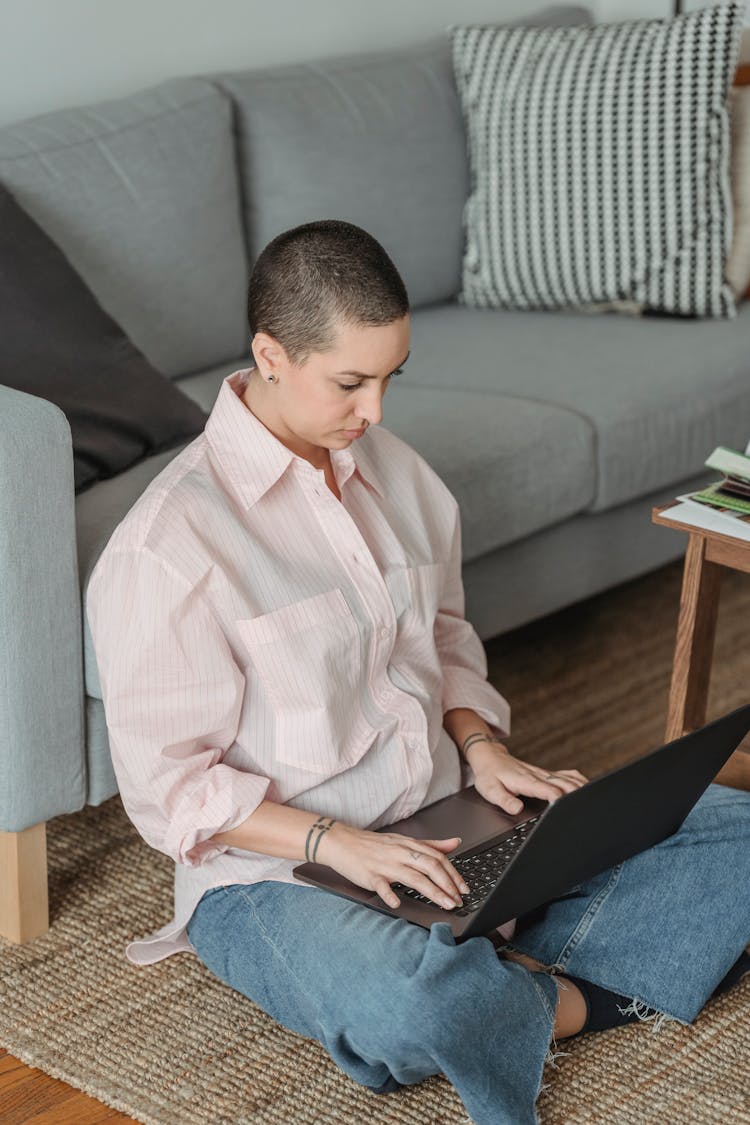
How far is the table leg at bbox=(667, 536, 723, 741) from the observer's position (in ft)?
5.79

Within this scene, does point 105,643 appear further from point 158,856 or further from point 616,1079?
point 616,1079

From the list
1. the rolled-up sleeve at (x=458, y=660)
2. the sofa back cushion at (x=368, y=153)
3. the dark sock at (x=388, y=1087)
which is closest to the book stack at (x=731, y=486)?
the rolled-up sleeve at (x=458, y=660)

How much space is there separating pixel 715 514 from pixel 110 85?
4.66 ft

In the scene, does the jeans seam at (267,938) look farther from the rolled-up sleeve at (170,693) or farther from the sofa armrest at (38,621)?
the sofa armrest at (38,621)

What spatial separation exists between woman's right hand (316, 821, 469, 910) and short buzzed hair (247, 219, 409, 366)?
46 centimetres

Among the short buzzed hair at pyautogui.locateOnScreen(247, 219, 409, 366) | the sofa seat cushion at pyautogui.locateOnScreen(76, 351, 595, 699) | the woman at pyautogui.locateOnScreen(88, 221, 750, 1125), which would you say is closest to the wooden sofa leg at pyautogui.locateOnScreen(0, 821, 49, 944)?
the woman at pyautogui.locateOnScreen(88, 221, 750, 1125)

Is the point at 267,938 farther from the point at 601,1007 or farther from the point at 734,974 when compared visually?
the point at 734,974

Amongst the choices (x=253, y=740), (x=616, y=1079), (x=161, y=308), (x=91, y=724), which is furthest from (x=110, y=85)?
(x=616, y=1079)

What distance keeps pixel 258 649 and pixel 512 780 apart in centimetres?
34

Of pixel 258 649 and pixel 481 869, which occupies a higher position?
pixel 258 649

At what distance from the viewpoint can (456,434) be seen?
215 cm

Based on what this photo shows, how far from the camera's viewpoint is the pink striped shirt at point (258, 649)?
1.40 metres

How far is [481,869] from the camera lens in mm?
1459

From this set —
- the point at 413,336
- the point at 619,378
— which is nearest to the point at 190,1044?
the point at 619,378
